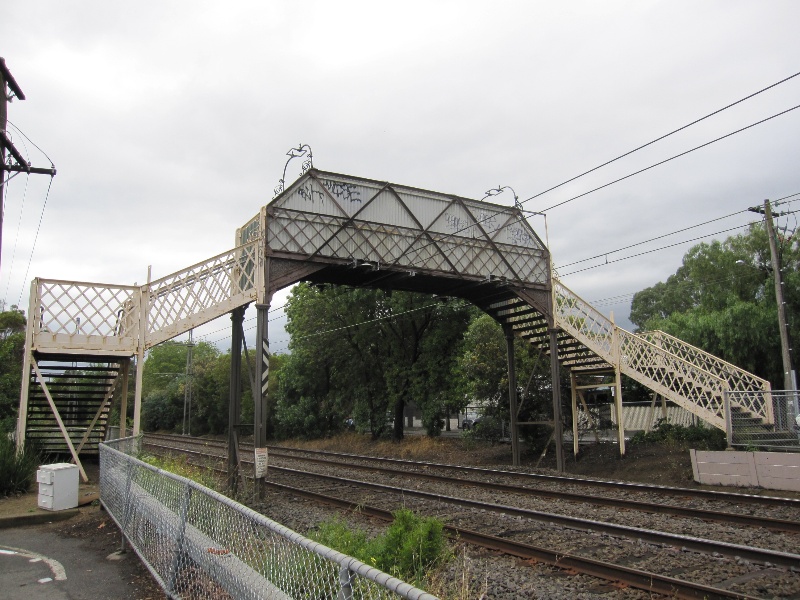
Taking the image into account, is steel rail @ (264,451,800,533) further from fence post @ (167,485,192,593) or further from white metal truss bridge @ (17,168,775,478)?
fence post @ (167,485,192,593)

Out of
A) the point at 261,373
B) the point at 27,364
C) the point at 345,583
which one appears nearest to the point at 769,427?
the point at 261,373

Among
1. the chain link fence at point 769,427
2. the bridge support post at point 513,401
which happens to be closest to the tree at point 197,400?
the bridge support post at point 513,401

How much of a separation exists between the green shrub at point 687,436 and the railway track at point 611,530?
6.04 meters

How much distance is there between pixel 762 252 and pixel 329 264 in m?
28.1

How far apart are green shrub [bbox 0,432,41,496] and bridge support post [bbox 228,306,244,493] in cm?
391

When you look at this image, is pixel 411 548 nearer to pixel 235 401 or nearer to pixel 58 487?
pixel 58 487

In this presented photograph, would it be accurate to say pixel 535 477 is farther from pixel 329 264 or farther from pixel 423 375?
pixel 423 375

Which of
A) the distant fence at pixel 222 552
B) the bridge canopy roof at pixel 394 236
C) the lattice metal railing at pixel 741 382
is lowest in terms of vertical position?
the distant fence at pixel 222 552

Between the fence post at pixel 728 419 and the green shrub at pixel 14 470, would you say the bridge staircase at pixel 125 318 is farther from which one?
the fence post at pixel 728 419

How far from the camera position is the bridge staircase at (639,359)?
57.2ft

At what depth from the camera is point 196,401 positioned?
55.7 metres

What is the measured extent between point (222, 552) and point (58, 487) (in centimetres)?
724

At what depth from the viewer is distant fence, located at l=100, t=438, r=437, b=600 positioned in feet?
10.3

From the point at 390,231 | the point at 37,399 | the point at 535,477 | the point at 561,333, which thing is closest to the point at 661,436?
the point at 561,333
